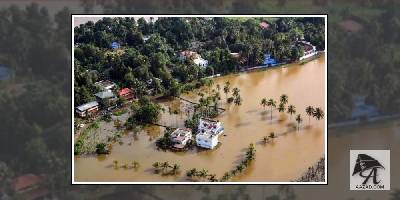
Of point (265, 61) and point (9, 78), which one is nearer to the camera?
point (9, 78)

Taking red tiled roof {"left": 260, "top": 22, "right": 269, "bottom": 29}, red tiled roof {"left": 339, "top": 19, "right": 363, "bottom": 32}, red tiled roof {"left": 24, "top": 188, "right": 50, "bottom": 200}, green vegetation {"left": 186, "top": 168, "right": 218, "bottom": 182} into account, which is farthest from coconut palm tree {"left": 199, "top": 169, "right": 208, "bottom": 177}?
red tiled roof {"left": 339, "top": 19, "right": 363, "bottom": 32}

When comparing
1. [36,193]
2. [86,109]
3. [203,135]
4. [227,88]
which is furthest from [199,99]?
[36,193]

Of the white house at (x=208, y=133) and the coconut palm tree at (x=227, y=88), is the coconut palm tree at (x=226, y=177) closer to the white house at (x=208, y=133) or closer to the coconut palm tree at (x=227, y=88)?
the white house at (x=208, y=133)

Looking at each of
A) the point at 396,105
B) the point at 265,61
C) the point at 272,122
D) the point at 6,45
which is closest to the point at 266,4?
the point at 265,61

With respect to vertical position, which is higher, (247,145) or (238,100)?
(238,100)

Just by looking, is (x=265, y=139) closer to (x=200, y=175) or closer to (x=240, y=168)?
(x=240, y=168)

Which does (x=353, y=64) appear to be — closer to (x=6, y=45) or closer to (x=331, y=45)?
(x=331, y=45)

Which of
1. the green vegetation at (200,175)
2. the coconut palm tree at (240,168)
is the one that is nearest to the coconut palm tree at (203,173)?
the green vegetation at (200,175)
